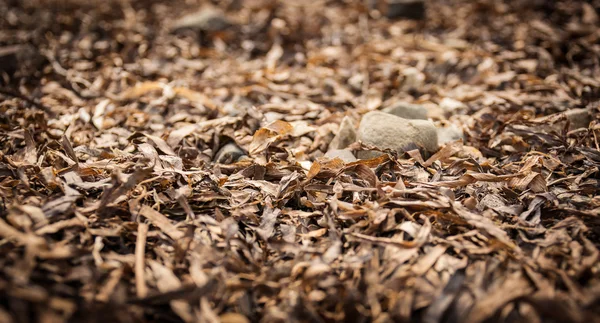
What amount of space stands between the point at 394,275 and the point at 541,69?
7.96 ft

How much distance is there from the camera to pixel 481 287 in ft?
3.91

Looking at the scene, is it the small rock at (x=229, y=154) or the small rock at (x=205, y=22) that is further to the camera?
the small rock at (x=205, y=22)

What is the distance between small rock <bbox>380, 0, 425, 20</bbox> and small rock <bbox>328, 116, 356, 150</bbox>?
2.41 meters

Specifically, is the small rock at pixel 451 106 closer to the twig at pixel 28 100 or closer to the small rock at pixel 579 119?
the small rock at pixel 579 119

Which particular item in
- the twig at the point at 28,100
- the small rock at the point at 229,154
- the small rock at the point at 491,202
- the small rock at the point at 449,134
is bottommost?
the small rock at the point at 449,134

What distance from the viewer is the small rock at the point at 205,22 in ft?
12.2

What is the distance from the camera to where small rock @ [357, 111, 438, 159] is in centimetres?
193

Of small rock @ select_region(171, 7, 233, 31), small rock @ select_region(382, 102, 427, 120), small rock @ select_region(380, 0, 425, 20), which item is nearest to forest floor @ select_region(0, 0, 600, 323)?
small rock @ select_region(382, 102, 427, 120)

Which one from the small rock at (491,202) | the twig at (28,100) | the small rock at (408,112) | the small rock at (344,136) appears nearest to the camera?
the small rock at (491,202)

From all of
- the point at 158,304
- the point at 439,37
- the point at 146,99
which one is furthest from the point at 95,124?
the point at 439,37

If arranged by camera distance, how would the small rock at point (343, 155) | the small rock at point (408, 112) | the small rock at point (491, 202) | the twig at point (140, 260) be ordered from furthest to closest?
the small rock at point (408, 112)
the small rock at point (343, 155)
the small rock at point (491, 202)
the twig at point (140, 260)

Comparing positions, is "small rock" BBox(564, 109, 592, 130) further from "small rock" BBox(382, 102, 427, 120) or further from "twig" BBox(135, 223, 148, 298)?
"twig" BBox(135, 223, 148, 298)

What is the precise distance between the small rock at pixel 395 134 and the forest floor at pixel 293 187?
0.24ft

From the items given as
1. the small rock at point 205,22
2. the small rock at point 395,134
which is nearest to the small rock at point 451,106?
the small rock at point 395,134
